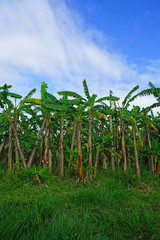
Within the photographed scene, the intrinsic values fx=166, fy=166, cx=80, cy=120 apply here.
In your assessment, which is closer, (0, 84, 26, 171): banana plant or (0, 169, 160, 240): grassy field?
(0, 169, 160, 240): grassy field

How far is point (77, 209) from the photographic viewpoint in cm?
530

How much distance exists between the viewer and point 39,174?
346 inches

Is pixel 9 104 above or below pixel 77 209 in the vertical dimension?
above

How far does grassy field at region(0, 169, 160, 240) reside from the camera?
2920 mm

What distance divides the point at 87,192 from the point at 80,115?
18.0 feet

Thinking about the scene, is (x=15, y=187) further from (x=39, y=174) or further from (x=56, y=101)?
(x=56, y=101)

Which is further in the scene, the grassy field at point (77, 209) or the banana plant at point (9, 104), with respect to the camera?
the banana plant at point (9, 104)

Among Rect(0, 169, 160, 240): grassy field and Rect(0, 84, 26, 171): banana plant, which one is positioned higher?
Rect(0, 84, 26, 171): banana plant

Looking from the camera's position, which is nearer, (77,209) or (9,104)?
(77,209)

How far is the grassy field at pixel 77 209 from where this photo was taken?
2.92 m

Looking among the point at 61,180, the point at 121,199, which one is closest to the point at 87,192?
the point at 121,199

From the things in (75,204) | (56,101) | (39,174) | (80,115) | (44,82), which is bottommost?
(75,204)

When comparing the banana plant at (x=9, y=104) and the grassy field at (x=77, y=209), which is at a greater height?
the banana plant at (x=9, y=104)

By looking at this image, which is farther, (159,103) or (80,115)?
(159,103)
